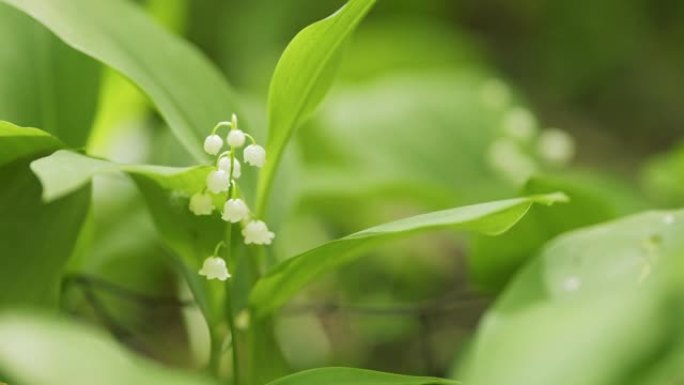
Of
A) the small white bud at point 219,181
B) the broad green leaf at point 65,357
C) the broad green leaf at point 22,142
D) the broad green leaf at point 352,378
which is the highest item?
the broad green leaf at point 22,142

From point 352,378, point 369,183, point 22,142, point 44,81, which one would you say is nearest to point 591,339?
point 352,378

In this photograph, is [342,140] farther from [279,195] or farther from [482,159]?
[279,195]

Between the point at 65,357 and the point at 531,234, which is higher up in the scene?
the point at 531,234

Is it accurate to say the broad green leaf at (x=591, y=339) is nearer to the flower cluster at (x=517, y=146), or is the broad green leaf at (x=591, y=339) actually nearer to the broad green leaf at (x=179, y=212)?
the broad green leaf at (x=179, y=212)

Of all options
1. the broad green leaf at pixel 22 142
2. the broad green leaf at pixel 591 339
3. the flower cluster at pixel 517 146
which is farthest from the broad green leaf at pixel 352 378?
the flower cluster at pixel 517 146

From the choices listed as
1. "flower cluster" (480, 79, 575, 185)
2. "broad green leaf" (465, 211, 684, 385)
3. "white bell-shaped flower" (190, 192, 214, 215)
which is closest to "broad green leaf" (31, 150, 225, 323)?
"white bell-shaped flower" (190, 192, 214, 215)

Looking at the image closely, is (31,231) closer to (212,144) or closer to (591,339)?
(212,144)

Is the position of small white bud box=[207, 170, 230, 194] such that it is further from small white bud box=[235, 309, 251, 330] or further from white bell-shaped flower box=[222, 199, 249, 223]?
small white bud box=[235, 309, 251, 330]
